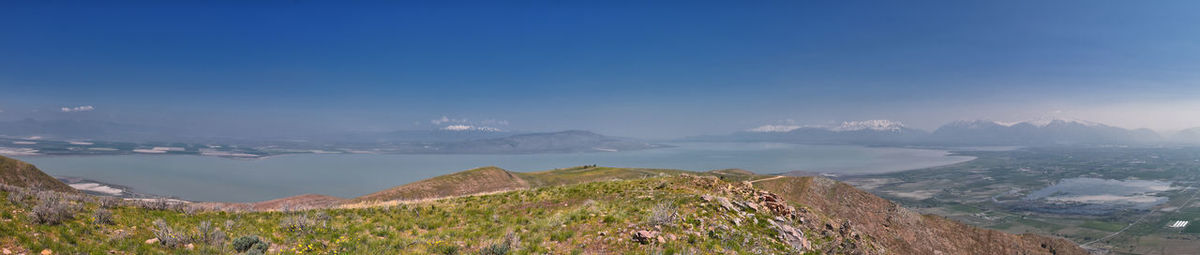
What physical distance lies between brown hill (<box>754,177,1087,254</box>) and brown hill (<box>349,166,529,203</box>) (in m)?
28.6

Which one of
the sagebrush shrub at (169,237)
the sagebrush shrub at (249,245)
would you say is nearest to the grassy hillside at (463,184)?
the sagebrush shrub at (249,245)

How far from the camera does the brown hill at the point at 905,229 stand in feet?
85.2

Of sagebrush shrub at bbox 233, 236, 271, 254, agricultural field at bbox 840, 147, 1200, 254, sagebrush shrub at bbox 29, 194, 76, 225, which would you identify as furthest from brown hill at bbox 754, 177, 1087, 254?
agricultural field at bbox 840, 147, 1200, 254

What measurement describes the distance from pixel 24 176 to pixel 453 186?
38955 millimetres

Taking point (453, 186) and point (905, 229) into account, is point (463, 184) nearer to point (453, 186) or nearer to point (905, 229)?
point (453, 186)

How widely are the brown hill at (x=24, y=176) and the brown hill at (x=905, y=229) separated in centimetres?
6504

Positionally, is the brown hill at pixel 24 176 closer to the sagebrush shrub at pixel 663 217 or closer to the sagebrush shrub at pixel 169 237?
the sagebrush shrub at pixel 169 237

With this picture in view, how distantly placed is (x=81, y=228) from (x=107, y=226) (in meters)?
0.89

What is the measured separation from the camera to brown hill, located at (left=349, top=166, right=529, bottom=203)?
43.7m

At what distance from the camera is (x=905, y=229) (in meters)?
27.7

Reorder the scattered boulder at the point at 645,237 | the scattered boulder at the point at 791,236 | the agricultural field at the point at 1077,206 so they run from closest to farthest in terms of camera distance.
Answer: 1. the scattered boulder at the point at 645,237
2. the scattered boulder at the point at 791,236
3. the agricultural field at the point at 1077,206

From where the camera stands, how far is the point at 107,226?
36.3 ft

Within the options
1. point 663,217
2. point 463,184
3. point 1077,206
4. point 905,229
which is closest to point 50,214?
point 663,217

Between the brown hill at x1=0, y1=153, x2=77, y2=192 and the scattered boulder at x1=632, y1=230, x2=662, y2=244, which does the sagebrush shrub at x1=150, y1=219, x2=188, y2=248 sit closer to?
the scattered boulder at x1=632, y1=230, x2=662, y2=244
